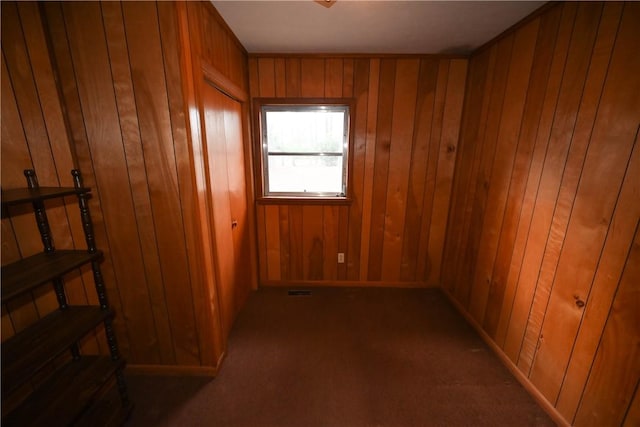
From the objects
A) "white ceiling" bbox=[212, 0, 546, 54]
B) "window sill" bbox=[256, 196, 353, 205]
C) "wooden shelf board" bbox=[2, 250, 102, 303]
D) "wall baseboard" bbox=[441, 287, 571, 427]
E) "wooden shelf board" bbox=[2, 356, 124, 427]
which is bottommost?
"wall baseboard" bbox=[441, 287, 571, 427]

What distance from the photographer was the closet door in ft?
5.22

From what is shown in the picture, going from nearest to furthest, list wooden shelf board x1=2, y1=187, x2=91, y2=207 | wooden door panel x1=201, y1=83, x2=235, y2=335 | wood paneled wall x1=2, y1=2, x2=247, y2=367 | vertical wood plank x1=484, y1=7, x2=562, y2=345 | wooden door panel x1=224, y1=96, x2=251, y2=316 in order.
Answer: wooden shelf board x1=2, y1=187, x2=91, y2=207, wood paneled wall x1=2, y1=2, x2=247, y2=367, vertical wood plank x1=484, y1=7, x2=562, y2=345, wooden door panel x1=201, y1=83, x2=235, y2=335, wooden door panel x1=224, y1=96, x2=251, y2=316

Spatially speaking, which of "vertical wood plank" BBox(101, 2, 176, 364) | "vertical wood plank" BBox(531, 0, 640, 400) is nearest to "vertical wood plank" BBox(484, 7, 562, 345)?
"vertical wood plank" BBox(531, 0, 640, 400)

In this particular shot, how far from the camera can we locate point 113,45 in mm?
1180

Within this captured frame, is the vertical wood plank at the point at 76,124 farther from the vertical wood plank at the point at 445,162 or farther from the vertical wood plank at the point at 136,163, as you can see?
the vertical wood plank at the point at 445,162

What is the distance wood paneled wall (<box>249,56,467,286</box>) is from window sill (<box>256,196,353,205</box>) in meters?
0.04

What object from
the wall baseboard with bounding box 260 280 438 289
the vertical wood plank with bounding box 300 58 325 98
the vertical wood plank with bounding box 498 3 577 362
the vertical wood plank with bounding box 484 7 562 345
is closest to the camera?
the vertical wood plank with bounding box 498 3 577 362

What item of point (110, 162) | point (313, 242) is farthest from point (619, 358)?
point (110, 162)

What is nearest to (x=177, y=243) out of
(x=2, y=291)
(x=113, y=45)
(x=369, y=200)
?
(x=2, y=291)

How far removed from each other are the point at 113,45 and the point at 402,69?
6.80 feet

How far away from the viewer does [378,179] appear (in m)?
2.41

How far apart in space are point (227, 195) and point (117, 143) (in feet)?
2.47

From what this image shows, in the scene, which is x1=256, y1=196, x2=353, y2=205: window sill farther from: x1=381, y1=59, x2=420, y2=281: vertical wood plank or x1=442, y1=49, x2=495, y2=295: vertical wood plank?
x1=442, y1=49, x2=495, y2=295: vertical wood plank

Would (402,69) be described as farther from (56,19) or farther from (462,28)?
(56,19)
